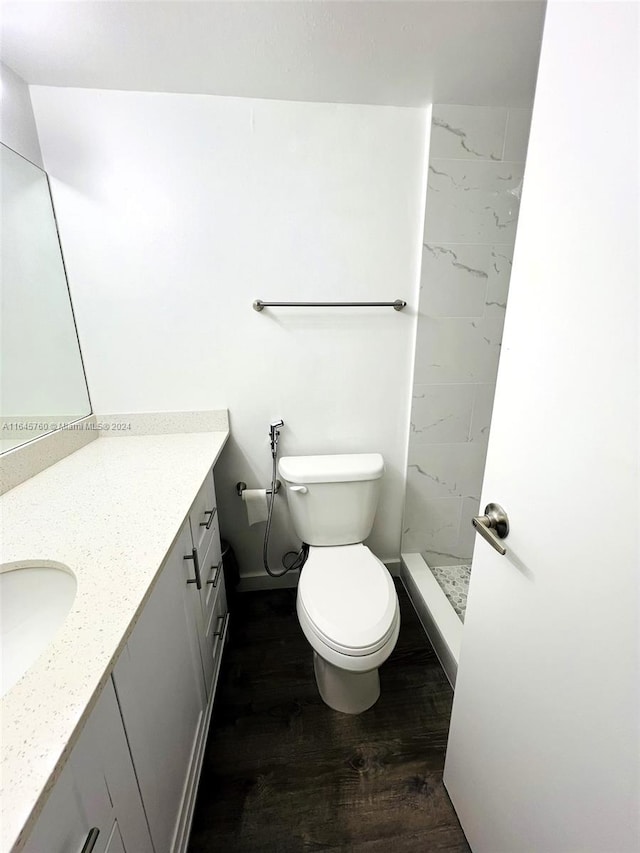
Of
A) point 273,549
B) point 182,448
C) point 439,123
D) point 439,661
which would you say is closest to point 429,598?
point 439,661

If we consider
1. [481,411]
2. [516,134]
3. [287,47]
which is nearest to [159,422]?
[287,47]

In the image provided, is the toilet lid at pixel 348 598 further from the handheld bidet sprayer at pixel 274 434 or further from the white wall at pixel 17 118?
the white wall at pixel 17 118

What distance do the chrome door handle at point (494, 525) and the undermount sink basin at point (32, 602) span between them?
859mm

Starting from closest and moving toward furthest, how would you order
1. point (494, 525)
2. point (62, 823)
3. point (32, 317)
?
point (62, 823) < point (494, 525) < point (32, 317)

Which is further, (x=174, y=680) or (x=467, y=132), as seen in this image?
(x=467, y=132)

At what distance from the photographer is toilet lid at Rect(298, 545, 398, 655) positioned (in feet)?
3.57

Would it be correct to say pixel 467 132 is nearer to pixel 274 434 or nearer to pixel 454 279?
pixel 454 279

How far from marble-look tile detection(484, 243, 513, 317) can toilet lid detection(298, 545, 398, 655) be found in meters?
1.19

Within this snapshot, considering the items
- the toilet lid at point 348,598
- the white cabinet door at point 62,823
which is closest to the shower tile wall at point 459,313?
the toilet lid at point 348,598

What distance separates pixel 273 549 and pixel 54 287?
4.81 ft

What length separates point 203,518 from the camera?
1.22 m

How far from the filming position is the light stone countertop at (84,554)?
412 mm

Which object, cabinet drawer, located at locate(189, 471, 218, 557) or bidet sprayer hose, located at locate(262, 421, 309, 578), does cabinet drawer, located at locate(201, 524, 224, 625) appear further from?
bidet sprayer hose, located at locate(262, 421, 309, 578)

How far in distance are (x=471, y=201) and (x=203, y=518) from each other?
1.60 metres
